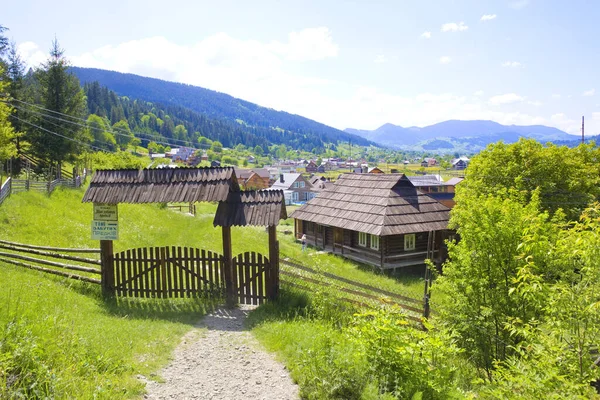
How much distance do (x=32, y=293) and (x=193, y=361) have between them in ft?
13.0

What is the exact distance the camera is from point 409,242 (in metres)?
24.5

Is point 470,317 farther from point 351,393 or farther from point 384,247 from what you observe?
point 384,247

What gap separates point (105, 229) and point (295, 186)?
82.3 metres

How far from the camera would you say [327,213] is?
27578mm

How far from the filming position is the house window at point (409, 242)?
2430 cm

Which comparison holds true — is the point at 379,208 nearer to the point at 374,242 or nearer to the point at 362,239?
the point at 374,242

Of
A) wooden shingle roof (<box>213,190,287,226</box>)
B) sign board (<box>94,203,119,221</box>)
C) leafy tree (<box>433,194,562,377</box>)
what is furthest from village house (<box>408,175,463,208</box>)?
sign board (<box>94,203,119,221</box>)

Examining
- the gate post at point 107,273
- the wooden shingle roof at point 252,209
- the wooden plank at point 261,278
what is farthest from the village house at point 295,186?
the wooden plank at point 261,278

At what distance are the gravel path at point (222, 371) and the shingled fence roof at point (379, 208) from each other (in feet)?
48.7

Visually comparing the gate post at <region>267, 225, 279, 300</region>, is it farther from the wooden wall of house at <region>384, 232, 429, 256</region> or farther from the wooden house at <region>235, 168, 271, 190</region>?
the wooden house at <region>235, 168, 271, 190</region>

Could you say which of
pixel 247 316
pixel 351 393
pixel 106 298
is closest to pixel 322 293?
pixel 247 316

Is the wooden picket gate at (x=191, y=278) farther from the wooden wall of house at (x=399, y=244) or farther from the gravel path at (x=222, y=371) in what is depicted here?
the wooden wall of house at (x=399, y=244)

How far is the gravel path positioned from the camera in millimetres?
6145

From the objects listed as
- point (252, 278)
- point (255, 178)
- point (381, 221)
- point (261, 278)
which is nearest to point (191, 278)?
point (252, 278)
